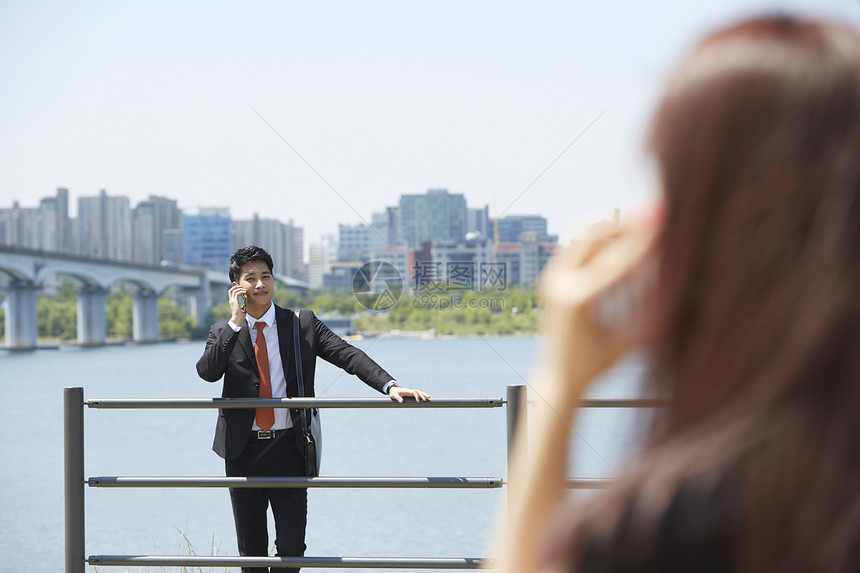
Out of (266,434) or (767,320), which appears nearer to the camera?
(767,320)

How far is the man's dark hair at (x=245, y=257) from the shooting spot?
420cm

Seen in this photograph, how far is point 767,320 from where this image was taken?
60 centimetres

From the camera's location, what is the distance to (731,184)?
24.3 inches

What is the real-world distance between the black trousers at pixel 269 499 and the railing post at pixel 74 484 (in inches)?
23.0

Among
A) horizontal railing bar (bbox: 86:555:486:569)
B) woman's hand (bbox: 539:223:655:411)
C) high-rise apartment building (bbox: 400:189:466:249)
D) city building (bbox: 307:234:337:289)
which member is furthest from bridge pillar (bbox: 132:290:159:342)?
woman's hand (bbox: 539:223:655:411)

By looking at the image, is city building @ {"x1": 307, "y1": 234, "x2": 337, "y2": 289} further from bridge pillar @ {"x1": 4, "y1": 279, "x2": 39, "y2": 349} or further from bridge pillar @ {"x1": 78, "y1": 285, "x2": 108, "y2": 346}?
bridge pillar @ {"x1": 4, "y1": 279, "x2": 39, "y2": 349}

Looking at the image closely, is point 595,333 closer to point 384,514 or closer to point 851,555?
point 851,555

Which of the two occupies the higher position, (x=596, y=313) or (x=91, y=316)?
(x=91, y=316)

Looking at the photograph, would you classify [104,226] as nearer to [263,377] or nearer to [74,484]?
[263,377]

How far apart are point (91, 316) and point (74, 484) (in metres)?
37.4

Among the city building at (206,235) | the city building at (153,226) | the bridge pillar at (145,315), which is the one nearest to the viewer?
the bridge pillar at (145,315)

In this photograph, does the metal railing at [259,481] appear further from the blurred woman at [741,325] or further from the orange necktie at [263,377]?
the blurred woman at [741,325]

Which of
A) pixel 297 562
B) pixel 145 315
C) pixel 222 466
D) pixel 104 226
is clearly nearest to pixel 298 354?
pixel 297 562

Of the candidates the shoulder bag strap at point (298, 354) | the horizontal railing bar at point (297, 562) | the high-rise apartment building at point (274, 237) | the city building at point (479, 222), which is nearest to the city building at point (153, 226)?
the high-rise apartment building at point (274, 237)
